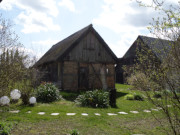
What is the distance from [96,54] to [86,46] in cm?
112

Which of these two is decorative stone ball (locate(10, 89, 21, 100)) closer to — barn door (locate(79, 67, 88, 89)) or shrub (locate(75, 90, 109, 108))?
shrub (locate(75, 90, 109, 108))

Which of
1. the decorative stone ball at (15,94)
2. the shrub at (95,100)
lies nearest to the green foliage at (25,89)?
the decorative stone ball at (15,94)

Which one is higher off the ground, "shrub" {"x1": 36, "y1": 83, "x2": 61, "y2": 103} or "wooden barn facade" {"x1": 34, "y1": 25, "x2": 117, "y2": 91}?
"wooden barn facade" {"x1": 34, "y1": 25, "x2": 117, "y2": 91}

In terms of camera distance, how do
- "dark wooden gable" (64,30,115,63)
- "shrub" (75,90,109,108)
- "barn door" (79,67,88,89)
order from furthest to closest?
"barn door" (79,67,88,89), "dark wooden gable" (64,30,115,63), "shrub" (75,90,109,108)

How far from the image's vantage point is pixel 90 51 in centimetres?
1440

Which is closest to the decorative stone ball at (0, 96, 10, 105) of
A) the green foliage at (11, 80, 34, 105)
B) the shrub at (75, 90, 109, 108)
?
the green foliage at (11, 80, 34, 105)

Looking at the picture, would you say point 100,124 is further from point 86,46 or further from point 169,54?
point 86,46

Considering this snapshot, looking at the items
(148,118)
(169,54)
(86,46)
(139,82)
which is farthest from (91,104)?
(86,46)

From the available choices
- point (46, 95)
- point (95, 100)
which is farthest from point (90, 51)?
point (95, 100)

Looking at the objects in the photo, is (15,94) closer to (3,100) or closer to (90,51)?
(3,100)

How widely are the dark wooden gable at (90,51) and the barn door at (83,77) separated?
2.56 ft

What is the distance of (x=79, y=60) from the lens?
13844 millimetres

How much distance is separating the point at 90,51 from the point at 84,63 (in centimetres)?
114

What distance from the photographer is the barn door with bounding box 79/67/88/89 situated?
1388 cm
